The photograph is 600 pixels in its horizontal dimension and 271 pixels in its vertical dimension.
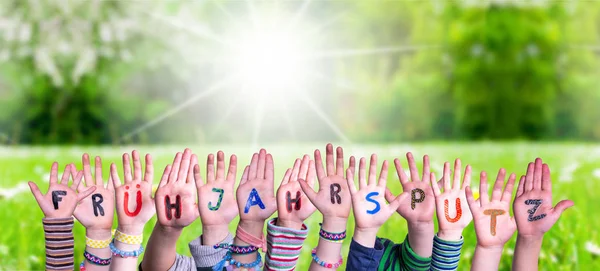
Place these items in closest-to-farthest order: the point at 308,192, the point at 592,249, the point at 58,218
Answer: the point at 308,192 → the point at 58,218 → the point at 592,249

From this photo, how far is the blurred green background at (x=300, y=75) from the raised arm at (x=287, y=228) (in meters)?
6.42

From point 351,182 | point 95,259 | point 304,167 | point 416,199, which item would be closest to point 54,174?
point 95,259

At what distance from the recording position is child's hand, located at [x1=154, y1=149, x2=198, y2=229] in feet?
4.83

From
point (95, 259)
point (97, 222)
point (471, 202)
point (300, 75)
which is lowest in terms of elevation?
point (95, 259)

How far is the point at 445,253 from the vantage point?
4.89 feet

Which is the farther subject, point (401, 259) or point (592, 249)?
point (592, 249)

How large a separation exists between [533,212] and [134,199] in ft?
3.54

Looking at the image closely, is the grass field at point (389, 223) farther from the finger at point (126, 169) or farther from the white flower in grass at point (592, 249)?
the finger at point (126, 169)

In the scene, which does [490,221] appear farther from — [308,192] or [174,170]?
[174,170]

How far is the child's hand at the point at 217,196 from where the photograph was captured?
1490 mm

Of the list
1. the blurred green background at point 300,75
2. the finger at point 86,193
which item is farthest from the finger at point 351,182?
the blurred green background at point 300,75

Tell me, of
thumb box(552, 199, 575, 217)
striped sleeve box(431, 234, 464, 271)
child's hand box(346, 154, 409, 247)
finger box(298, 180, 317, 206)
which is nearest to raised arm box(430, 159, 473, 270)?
striped sleeve box(431, 234, 464, 271)

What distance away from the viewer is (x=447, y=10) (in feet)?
50.0

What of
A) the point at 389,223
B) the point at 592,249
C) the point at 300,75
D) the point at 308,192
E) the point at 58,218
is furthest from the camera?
the point at 300,75
